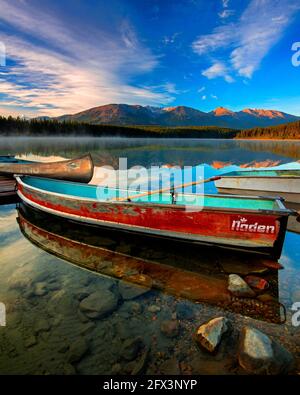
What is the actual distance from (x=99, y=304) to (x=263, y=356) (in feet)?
10.7

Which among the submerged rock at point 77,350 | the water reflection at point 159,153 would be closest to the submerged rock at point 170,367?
the submerged rock at point 77,350

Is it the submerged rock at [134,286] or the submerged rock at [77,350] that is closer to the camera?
the submerged rock at [77,350]

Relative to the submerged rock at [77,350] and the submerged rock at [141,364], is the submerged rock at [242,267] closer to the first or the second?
the submerged rock at [141,364]

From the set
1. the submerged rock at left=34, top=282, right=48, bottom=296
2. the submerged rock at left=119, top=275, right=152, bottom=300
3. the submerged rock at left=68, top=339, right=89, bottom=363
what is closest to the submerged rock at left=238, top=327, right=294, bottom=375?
the submerged rock at left=119, top=275, right=152, bottom=300

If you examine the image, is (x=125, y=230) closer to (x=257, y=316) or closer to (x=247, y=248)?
(x=247, y=248)

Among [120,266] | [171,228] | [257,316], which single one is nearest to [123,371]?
[257,316]

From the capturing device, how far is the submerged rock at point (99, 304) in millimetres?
5027

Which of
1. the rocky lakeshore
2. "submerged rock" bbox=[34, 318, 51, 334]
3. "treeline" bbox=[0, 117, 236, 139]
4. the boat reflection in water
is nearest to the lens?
the rocky lakeshore

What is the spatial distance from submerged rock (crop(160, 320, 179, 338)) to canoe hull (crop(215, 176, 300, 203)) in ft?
37.1

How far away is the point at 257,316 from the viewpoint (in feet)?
16.3

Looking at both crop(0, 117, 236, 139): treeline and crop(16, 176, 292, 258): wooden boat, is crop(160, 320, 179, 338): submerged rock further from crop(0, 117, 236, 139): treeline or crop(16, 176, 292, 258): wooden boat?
crop(0, 117, 236, 139): treeline

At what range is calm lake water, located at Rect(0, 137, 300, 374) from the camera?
3973 mm

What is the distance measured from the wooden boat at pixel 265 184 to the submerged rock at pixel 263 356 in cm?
1090
